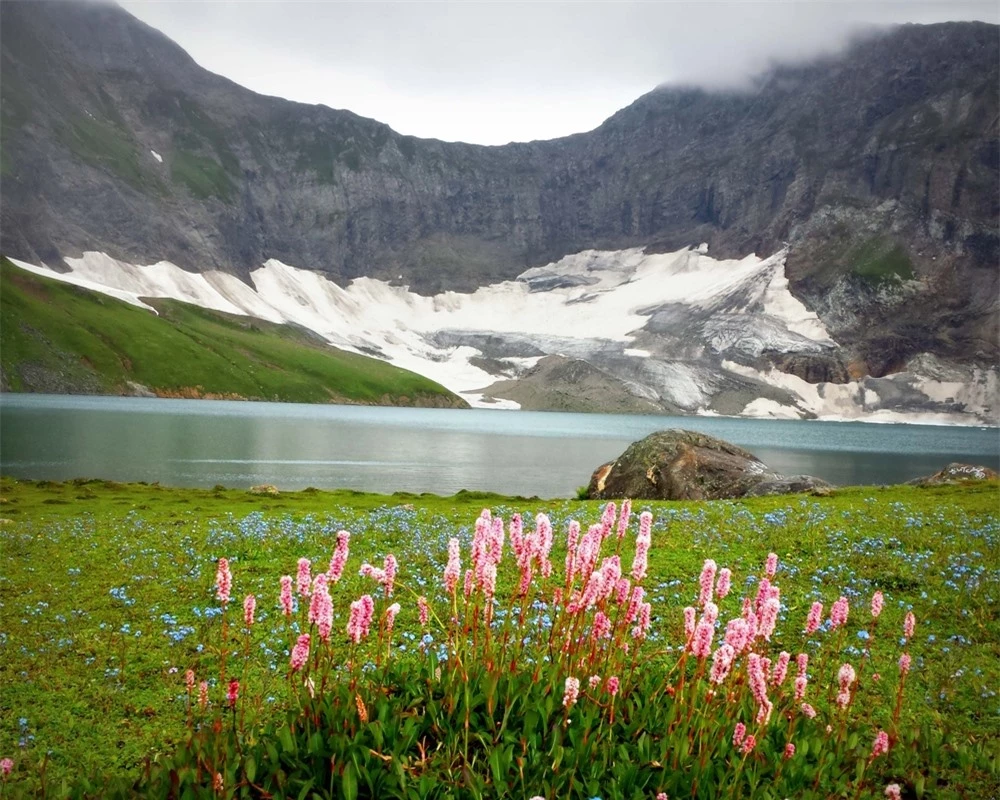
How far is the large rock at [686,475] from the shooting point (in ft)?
115

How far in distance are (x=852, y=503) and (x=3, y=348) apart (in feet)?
656

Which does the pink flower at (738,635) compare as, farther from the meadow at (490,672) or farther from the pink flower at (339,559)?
the pink flower at (339,559)

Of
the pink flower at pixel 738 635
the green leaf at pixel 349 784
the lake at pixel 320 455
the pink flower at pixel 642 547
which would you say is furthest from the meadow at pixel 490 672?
the lake at pixel 320 455

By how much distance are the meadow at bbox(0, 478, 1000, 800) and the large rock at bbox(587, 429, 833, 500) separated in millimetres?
14700

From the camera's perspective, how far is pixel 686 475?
3588 cm

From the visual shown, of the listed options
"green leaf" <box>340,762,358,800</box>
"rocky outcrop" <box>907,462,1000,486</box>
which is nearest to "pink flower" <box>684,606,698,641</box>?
"green leaf" <box>340,762,358,800</box>

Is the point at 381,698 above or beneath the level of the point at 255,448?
above

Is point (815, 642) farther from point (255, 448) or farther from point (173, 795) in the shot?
point (255, 448)

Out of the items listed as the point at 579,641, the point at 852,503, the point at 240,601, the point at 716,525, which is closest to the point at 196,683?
the point at 240,601

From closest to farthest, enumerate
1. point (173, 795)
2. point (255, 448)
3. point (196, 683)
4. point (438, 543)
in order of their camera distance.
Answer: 1. point (173, 795)
2. point (196, 683)
3. point (438, 543)
4. point (255, 448)

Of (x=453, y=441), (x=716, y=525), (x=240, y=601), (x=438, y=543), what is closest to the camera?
(x=240, y=601)

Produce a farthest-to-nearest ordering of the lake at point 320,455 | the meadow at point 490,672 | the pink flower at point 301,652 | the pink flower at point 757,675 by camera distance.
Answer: the lake at point 320,455
the meadow at point 490,672
the pink flower at point 301,652
the pink flower at point 757,675

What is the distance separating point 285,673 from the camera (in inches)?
386

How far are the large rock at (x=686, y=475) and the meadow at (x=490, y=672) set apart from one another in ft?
48.2
